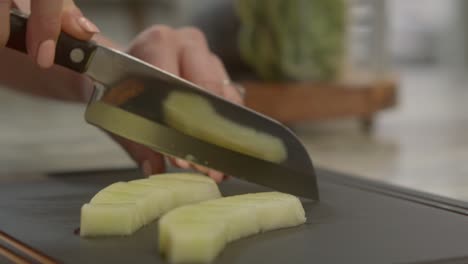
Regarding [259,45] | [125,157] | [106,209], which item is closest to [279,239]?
[106,209]

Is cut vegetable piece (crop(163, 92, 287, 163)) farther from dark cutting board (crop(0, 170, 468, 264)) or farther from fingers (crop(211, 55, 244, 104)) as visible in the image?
fingers (crop(211, 55, 244, 104))

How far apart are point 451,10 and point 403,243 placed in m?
3.49

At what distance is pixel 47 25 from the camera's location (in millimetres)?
828

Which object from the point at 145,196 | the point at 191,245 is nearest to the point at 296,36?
the point at 145,196

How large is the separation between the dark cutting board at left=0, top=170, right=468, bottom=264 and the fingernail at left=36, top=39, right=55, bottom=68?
0.44ft

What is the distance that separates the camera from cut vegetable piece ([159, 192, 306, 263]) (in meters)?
0.67

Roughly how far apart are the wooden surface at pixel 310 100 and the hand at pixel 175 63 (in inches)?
32.7

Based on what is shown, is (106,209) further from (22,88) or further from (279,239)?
(22,88)

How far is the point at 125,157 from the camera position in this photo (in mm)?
1587

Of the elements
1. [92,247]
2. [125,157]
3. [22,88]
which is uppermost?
[92,247]

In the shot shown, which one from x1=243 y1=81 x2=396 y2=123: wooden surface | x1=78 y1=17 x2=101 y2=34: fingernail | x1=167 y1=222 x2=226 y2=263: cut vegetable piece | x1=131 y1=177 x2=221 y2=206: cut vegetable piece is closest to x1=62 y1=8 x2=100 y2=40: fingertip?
x1=78 y1=17 x2=101 y2=34: fingernail

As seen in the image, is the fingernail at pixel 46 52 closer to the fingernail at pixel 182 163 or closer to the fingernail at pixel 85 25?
the fingernail at pixel 85 25

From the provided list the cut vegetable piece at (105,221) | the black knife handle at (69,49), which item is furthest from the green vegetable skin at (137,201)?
the black knife handle at (69,49)

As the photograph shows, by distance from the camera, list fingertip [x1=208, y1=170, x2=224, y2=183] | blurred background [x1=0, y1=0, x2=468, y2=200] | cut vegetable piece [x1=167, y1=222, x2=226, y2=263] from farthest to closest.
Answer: blurred background [x1=0, y1=0, x2=468, y2=200]
fingertip [x1=208, y1=170, x2=224, y2=183]
cut vegetable piece [x1=167, y1=222, x2=226, y2=263]
